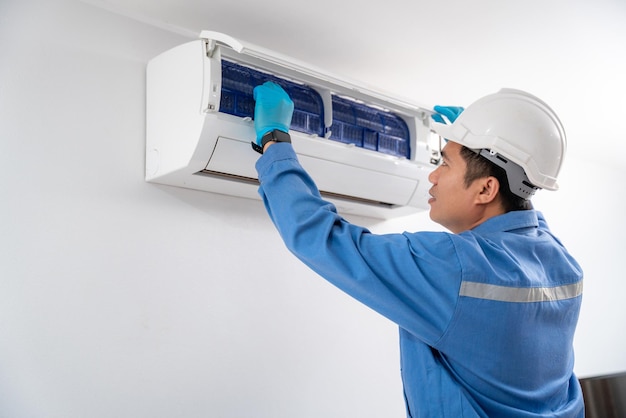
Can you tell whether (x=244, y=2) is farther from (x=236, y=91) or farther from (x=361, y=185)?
(x=361, y=185)

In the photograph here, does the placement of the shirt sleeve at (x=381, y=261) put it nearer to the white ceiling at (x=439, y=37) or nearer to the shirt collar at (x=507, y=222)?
the shirt collar at (x=507, y=222)

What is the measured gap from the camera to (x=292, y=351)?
6.72ft

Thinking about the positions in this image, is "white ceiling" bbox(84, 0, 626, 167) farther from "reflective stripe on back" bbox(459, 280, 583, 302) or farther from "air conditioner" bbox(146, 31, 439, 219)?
"reflective stripe on back" bbox(459, 280, 583, 302)

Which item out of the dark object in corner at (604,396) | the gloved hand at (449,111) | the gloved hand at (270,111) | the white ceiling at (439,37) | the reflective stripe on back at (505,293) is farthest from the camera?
the dark object in corner at (604,396)

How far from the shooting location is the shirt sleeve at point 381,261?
124 centimetres

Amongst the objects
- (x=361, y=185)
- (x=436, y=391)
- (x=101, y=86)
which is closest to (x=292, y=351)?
(x=361, y=185)

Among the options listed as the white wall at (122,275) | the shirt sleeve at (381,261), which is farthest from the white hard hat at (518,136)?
the white wall at (122,275)

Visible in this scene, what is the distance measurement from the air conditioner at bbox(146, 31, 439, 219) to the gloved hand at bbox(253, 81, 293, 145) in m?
0.08

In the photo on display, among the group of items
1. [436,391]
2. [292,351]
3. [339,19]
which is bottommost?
[436,391]

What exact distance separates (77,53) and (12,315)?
0.83 metres

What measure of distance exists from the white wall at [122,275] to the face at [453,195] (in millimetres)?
791

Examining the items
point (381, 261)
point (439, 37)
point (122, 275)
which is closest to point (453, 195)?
point (381, 261)

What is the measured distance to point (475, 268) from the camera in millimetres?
1235

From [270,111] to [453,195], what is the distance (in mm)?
545
